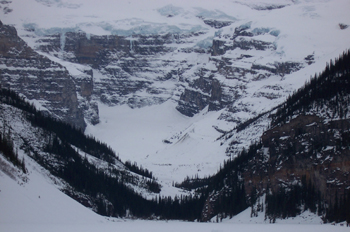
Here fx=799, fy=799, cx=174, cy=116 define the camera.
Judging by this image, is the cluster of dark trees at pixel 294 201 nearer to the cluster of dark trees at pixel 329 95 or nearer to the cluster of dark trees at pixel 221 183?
the cluster of dark trees at pixel 221 183

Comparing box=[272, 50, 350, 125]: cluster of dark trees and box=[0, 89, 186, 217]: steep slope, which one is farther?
box=[0, 89, 186, 217]: steep slope

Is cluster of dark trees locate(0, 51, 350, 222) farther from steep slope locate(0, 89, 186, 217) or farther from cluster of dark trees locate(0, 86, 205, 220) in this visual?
steep slope locate(0, 89, 186, 217)

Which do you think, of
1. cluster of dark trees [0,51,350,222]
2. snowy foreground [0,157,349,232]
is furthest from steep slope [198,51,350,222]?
snowy foreground [0,157,349,232]

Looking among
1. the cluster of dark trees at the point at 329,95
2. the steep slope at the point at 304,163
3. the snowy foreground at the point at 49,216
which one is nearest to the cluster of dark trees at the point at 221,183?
the cluster of dark trees at the point at 329,95

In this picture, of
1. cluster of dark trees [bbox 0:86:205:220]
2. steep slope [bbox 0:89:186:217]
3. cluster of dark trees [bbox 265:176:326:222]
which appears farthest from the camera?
cluster of dark trees [bbox 0:86:205:220]

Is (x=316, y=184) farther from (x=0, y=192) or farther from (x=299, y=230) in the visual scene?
(x=0, y=192)

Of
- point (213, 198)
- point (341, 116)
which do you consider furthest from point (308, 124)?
point (213, 198)

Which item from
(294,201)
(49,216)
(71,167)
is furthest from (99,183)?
(49,216)

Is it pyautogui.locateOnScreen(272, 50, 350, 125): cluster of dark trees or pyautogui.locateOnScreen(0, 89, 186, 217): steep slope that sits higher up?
pyautogui.locateOnScreen(272, 50, 350, 125): cluster of dark trees

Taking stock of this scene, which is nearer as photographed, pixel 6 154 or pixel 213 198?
pixel 6 154
